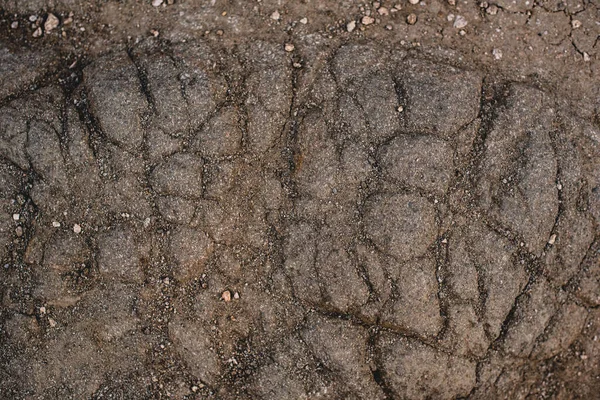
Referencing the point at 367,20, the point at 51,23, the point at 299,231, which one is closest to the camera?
the point at 299,231

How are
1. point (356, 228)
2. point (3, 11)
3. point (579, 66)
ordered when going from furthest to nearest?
point (3, 11) → point (579, 66) → point (356, 228)

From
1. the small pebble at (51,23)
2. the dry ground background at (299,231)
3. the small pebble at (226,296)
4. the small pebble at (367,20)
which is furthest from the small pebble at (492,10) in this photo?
the small pebble at (51,23)

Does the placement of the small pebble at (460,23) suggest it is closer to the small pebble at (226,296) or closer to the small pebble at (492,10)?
the small pebble at (492,10)

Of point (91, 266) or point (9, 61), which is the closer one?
point (91, 266)

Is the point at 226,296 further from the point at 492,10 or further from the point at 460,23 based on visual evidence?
the point at 492,10

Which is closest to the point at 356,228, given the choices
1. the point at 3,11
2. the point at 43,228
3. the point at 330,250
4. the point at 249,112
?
the point at 330,250

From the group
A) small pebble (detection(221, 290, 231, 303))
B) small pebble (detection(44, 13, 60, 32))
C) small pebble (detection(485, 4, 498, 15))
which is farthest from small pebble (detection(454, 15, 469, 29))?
small pebble (detection(44, 13, 60, 32))

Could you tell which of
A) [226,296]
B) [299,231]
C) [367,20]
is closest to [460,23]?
[367,20]

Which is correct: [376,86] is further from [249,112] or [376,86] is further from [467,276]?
[467,276]
